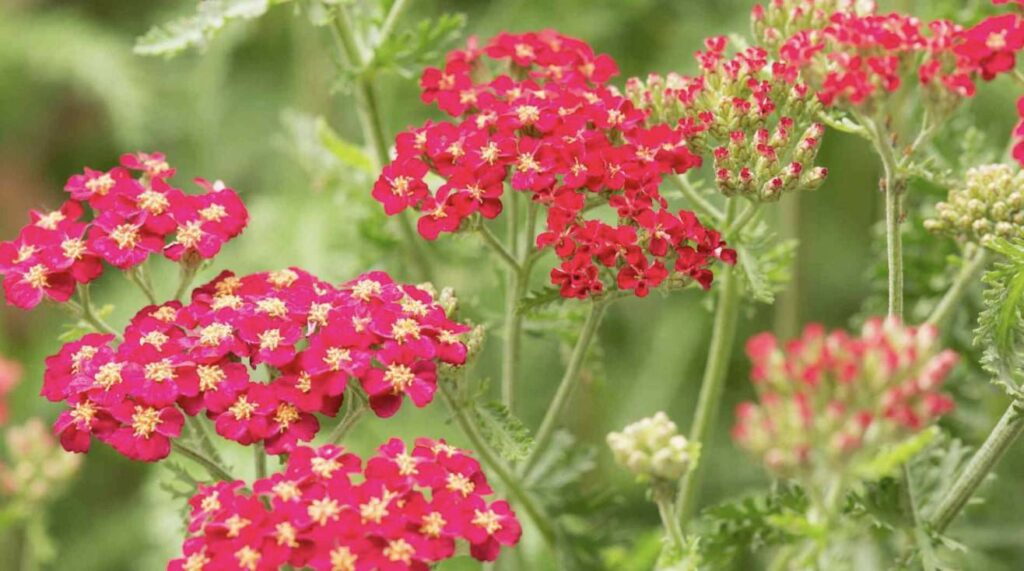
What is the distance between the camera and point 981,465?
1865 millimetres

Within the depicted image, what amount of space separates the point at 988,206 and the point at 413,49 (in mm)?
960

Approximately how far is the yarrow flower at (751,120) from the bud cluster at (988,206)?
0.25m

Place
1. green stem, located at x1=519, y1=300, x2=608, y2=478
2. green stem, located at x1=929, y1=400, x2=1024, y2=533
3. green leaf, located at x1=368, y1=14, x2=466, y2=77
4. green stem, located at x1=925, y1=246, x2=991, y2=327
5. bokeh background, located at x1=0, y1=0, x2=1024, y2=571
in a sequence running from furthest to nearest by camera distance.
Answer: bokeh background, located at x1=0, y1=0, x2=1024, y2=571 → green leaf, located at x1=368, y1=14, x2=466, y2=77 → green stem, located at x1=925, y1=246, x2=991, y2=327 → green stem, located at x1=519, y1=300, x2=608, y2=478 → green stem, located at x1=929, y1=400, x2=1024, y2=533

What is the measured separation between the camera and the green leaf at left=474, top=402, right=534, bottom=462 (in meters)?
1.79

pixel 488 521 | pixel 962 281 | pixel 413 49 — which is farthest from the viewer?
pixel 413 49

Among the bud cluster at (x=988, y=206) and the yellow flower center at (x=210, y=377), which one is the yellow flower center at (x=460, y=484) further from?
the bud cluster at (x=988, y=206)

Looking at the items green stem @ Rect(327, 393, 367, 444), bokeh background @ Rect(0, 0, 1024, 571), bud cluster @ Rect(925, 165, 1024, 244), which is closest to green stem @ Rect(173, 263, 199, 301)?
green stem @ Rect(327, 393, 367, 444)

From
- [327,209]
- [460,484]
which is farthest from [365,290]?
[327,209]

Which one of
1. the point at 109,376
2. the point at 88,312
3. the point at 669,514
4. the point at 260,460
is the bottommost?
the point at 669,514

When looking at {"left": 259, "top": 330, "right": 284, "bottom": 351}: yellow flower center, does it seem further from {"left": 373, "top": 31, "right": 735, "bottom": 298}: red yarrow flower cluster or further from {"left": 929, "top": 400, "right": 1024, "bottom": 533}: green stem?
{"left": 929, "top": 400, "right": 1024, "bottom": 533}: green stem

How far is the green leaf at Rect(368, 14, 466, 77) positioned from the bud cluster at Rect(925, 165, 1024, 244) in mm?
845

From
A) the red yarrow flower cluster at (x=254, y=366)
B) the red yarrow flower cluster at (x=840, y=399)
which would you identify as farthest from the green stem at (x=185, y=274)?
the red yarrow flower cluster at (x=840, y=399)

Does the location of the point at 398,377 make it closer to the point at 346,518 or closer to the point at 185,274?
the point at 346,518

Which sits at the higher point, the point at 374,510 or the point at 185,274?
the point at 185,274
